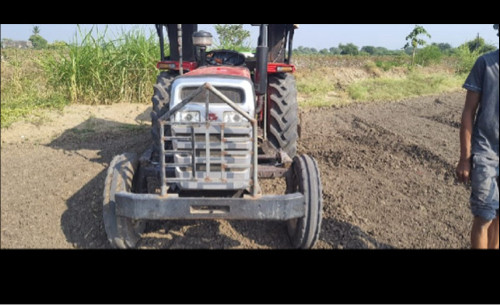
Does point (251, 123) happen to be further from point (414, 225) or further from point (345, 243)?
point (414, 225)

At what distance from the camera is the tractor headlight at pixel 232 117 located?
331 centimetres

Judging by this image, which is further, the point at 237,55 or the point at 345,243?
the point at 237,55

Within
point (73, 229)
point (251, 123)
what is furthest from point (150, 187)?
point (251, 123)

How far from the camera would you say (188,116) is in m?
3.31

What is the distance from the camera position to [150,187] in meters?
4.68

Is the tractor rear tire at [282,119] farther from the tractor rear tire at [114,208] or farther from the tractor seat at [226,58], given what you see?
the tractor rear tire at [114,208]

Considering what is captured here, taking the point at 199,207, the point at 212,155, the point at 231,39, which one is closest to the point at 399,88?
the point at 231,39

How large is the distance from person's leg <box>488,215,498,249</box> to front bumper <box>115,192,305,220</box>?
4.81 feet

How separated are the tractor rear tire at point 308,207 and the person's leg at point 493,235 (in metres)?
1.23

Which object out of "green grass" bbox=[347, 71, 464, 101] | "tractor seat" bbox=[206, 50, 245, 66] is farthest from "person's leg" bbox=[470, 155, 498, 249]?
"green grass" bbox=[347, 71, 464, 101]

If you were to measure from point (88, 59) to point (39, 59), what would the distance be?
0.89 meters

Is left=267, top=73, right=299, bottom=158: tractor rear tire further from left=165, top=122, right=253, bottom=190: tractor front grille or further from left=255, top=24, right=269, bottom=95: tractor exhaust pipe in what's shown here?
left=165, top=122, right=253, bottom=190: tractor front grille

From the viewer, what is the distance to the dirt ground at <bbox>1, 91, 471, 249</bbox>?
11.8ft

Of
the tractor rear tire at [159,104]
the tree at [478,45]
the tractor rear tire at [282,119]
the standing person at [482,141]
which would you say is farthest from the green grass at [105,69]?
the tree at [478,45]
